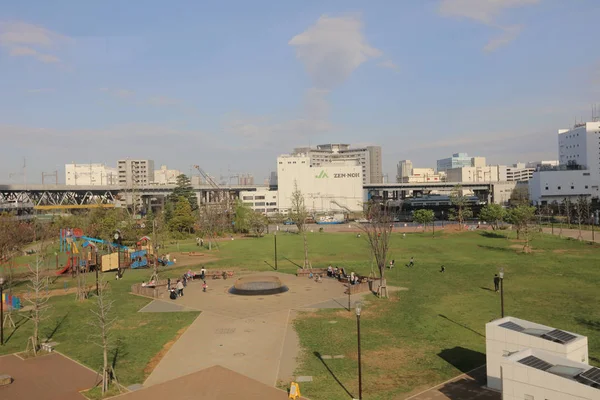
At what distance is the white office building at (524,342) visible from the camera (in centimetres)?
1580

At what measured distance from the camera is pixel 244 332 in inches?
1035

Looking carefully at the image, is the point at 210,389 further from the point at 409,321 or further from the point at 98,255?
the point at 98,255

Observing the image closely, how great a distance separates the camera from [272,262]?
176 feet

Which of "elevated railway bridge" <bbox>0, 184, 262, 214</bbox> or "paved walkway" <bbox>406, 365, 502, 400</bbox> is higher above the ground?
"elevated railway bridge" <bbox>0, 184, 262, 214</bbox>

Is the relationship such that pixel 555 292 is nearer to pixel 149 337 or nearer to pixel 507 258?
pixel 507 258

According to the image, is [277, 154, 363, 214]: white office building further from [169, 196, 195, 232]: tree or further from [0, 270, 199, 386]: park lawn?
[0, 270, 199, 386]: park lawn

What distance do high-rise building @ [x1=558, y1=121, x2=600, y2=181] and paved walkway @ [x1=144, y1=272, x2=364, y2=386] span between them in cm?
12165

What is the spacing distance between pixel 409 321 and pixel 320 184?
128227 mm

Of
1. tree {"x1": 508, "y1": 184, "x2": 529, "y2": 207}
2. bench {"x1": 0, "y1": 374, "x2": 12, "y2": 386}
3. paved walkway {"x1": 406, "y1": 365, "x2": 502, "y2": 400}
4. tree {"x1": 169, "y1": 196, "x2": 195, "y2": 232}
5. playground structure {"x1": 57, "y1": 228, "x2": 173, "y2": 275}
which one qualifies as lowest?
paved walkway {"x1": 406, "y1": 365, "x2": 502, "y2": 400}

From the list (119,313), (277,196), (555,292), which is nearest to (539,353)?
(555,292)

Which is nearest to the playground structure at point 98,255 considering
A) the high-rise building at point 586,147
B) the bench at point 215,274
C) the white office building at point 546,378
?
the bench at point 215,274

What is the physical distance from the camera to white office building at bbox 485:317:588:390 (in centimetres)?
1580

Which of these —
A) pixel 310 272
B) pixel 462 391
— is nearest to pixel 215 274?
pixel 310 272

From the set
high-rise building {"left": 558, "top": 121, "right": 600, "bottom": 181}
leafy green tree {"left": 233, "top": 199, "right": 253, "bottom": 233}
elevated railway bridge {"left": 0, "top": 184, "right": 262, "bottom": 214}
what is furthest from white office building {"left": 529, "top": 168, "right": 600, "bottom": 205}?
elevated railway bridge {"left": 0, "top": 184, "right": 262, "bottom": 214}
